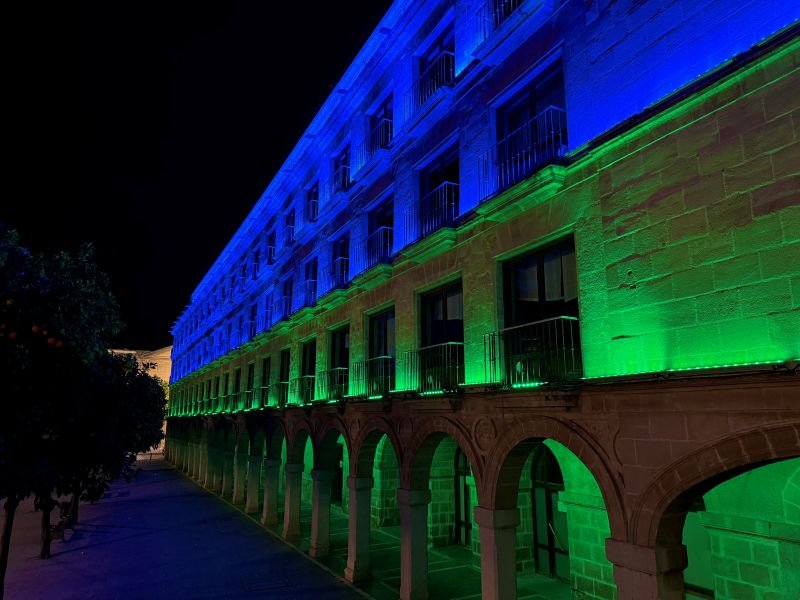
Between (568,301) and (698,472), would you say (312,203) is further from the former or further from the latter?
(698,472)

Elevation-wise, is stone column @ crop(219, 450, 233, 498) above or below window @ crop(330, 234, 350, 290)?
below

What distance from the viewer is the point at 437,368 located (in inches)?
482

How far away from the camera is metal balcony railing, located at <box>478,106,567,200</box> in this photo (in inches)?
391

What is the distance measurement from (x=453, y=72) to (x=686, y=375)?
9391 millimetres

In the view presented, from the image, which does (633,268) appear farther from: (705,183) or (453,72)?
(453,72)

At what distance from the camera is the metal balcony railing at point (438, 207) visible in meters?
12.9

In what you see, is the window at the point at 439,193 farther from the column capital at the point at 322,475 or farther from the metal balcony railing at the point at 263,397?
the metal balcony railing at the point at 263,397

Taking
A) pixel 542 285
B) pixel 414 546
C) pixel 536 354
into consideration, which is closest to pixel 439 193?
pixel 542 285

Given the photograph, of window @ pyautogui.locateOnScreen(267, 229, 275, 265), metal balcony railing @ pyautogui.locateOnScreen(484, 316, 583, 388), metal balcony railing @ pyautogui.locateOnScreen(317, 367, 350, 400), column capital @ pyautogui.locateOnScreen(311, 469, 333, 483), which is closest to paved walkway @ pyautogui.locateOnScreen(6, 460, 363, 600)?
column capital @ pyautogui.locateOnScreen(311, 469, 333, 483)

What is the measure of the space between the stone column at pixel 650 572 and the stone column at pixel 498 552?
2601 mm

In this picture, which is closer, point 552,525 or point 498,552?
point 498,552

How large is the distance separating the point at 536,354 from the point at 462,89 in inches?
255

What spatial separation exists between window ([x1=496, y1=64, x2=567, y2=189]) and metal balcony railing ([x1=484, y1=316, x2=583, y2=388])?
2821 millimetres

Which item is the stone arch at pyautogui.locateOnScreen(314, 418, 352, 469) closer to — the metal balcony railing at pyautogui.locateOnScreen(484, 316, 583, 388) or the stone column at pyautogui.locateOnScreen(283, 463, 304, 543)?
the stone column at pyautogui.locateOnScreen(283, 463, 304, 543)
